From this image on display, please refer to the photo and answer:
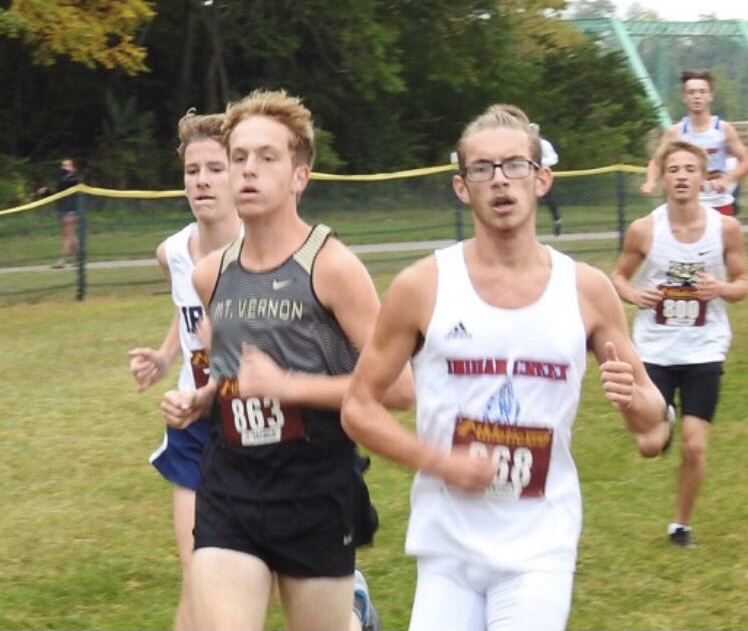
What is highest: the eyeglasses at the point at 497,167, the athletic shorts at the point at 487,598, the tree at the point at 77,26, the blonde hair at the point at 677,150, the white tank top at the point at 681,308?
the tree at the point at 77,26

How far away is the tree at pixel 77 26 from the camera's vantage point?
27453 mm

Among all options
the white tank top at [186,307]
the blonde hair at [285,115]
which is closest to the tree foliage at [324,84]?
the white tank top at [186,307]

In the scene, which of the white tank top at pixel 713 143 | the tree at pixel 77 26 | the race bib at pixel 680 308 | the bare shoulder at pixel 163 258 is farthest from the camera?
the tree at pixel 77 26

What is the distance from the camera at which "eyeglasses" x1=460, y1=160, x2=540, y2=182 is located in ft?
12.9

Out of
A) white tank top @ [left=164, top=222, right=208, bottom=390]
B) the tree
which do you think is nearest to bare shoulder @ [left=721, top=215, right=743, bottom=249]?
white tank top @ [left=164, top=222, right=208, bottom=390]

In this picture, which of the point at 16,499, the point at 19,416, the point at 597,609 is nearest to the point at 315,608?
the point at 597,609

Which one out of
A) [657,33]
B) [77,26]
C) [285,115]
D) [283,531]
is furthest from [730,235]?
[657,33]

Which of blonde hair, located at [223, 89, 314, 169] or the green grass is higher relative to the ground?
blonde hair, located at [223, 89, 314, 169]

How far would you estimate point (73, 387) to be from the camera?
41.0 feet

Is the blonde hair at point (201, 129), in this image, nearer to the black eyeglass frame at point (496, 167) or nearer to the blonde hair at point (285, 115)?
the blonde hair at point (285, 115)

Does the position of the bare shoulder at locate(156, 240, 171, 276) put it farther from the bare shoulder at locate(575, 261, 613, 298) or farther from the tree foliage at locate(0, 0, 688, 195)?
the tree foliage at locate(0, 0, 688, 195)

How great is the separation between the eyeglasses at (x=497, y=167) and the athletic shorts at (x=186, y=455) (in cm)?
187

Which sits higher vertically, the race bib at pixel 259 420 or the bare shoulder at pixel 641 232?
the bare shoulder at pixel 641 232

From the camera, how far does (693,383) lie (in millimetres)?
7449
